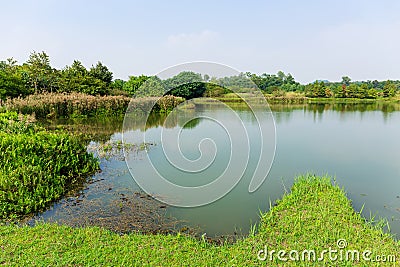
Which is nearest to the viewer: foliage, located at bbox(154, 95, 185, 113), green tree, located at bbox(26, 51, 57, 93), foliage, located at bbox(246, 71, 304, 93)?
foliage, located at bbox(154, 95, 185, 113)

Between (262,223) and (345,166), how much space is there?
4044 millimetres

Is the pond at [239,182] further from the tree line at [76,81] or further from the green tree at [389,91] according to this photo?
the green tree at [389,91]

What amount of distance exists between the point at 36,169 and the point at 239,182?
361cm

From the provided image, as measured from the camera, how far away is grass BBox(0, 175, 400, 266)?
2590 millimetres

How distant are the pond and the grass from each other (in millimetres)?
534

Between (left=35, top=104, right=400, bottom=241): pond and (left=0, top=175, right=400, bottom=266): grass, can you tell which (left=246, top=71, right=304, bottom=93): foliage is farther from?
(left=0, top=175, right=400, bottom=266): grass

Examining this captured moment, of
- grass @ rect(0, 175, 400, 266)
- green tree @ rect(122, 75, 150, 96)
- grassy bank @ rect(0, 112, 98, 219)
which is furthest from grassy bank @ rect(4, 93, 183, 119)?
grass @ rect(0, 175, 400, 266)

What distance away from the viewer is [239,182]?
5.47m

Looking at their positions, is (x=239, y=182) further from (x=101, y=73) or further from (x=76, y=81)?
(x=101, y=73)

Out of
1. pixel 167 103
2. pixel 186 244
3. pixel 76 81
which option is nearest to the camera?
pixel 186 244

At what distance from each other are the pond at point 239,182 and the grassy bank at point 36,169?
30cm

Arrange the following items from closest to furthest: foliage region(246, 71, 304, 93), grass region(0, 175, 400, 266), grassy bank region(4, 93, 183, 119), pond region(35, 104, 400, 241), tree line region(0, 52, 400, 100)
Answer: grass region(0, 175, 400, 266) → pond region(35, 104, 400, 241) → tree line region(0, 52, 400, 100) → grassy bank region(4, 93, 183, 119) → foliage region(246, 71, 304, 93)

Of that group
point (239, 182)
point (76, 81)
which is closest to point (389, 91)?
point (76, 81)

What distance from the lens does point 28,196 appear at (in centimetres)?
405
